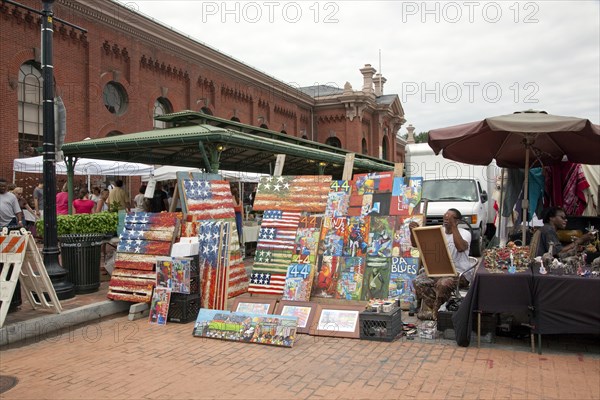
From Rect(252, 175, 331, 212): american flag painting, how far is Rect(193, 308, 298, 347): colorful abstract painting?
7.91ft

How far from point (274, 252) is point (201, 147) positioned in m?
4.59

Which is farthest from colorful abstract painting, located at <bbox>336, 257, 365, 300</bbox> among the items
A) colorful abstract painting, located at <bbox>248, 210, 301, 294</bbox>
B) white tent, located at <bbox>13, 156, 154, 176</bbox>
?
white tent, located at <bbox>13, 156, 154, 176</bbox>

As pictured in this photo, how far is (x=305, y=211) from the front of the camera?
27.7 ft

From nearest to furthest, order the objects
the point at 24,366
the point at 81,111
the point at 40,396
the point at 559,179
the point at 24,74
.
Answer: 1. the point at 40,396
2. the point at 24,366
3. the point at 559,179
4. the point at 24,74
5. the point at 81,111

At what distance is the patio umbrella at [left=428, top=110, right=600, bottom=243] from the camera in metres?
6.33

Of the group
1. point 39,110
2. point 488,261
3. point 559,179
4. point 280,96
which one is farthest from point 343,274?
point 280,96

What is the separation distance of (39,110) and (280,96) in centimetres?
1903

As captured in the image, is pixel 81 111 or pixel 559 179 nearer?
pixel 559 179

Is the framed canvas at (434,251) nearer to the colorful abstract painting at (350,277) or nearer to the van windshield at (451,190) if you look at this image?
the colorful abstract painting at (350,277)

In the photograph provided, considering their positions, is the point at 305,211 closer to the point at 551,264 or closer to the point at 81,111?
the point at 551,264

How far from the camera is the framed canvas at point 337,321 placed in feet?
21.5

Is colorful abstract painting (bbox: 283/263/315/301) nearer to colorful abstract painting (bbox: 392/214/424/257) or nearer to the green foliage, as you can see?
colorful abstract painting (bbox: 392/214/424/257)

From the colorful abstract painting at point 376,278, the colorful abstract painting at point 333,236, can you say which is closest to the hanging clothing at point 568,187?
the colorful abstract painting at point 376,278

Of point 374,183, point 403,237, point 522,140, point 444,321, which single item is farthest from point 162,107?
point 444,321
